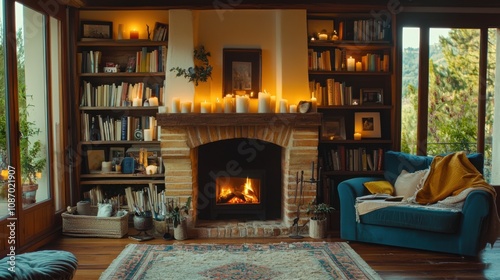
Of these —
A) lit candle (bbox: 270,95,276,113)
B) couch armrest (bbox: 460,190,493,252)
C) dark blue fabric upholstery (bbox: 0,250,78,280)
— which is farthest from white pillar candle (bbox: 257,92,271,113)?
dark blue fabric upholstery (bbox: 0,250,78,280)

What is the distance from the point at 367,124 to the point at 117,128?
2997 mm

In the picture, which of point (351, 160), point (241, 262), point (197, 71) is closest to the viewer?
point (241, 262)

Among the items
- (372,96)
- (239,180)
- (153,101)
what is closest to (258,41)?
(153,101)

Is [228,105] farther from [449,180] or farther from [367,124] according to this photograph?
[449,180]

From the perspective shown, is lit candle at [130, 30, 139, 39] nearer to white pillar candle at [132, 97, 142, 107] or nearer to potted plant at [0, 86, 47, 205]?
white pillar candle at [132, 97, 142, 107]

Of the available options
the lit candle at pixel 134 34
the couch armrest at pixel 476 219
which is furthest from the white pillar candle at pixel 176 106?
the couch armrest at pixel 476 219

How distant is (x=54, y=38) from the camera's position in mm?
5203

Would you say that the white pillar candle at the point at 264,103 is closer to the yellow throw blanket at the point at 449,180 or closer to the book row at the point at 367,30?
the book row at the point at 367,30

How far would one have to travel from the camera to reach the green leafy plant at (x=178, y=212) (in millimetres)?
4965

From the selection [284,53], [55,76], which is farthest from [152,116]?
[284,53]

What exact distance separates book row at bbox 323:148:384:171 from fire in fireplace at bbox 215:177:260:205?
2.96 ft

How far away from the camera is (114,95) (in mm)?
5559

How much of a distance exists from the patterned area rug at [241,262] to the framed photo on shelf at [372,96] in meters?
1.81

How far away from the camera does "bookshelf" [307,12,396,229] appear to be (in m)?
5.56
